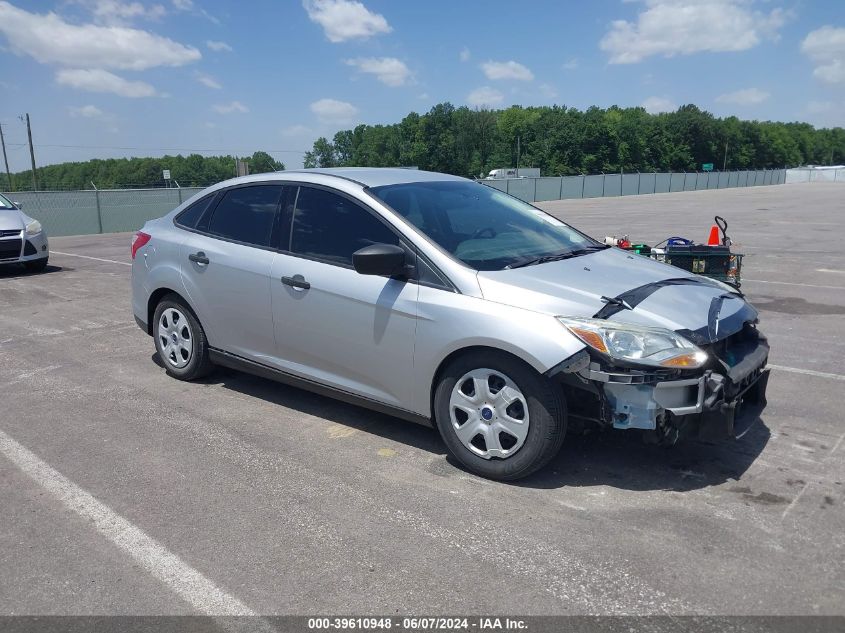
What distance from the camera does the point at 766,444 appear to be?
4.41 metres

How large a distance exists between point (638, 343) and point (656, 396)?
11.1 inches

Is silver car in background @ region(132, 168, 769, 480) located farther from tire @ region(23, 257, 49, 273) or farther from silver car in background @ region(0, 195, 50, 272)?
tire @ region(23, 257, 49, 273)

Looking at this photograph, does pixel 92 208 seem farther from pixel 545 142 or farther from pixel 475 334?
pixel 545 142

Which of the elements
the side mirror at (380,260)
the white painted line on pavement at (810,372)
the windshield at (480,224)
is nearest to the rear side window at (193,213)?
the windshield at (480,224)

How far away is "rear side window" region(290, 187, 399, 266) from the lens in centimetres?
446

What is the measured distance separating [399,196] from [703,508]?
2.59 metres

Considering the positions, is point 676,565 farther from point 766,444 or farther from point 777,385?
point 777,385

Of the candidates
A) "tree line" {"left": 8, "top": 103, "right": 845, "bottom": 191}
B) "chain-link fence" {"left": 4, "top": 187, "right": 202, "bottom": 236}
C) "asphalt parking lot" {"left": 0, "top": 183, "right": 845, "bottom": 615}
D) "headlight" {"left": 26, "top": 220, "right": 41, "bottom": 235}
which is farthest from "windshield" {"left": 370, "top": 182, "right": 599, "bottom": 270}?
"tree line" {"left": 8, "top": 103, "right": 845, "bottom": 191}

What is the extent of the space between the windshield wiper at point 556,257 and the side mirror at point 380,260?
0.64 meters

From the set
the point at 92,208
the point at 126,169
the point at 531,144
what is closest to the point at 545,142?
the point at 531,144

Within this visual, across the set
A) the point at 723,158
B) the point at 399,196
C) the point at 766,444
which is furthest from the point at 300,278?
the point at 723,158

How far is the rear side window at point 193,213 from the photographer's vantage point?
562 cm

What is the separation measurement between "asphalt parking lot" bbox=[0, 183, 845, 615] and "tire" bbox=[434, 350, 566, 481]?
0.50 feet

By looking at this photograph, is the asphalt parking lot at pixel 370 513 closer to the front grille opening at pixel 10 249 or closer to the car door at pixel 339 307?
the car door at pixel 339 307
